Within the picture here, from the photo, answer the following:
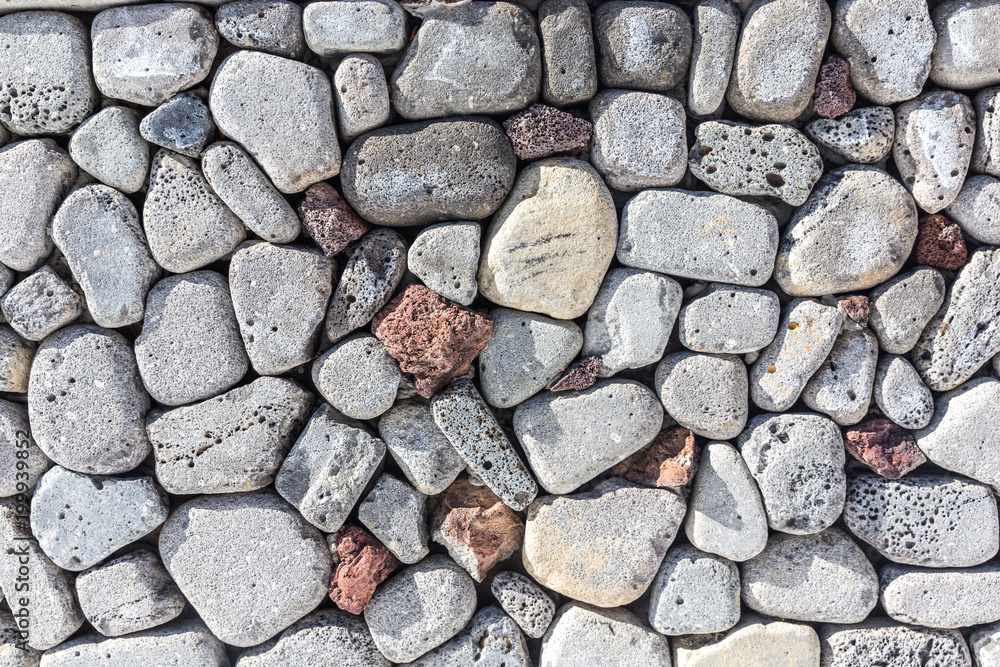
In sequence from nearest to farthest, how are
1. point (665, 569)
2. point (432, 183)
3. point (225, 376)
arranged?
1. point (432, 183)
2. point (225, 376)
3. point (665, 569)

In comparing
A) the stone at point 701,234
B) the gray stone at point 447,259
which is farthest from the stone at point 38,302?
the stone at point 701,234

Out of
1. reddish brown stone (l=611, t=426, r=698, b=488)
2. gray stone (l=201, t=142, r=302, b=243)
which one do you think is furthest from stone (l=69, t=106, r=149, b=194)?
reddish brown stone (l=611, t=426, r=698, b=488)

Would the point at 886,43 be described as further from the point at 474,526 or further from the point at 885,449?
the point at 474,526

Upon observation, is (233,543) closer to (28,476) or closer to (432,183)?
(28,476)

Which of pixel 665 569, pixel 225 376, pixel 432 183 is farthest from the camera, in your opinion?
pixel 665 569

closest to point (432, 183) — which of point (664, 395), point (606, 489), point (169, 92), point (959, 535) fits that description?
point (169, 92)
